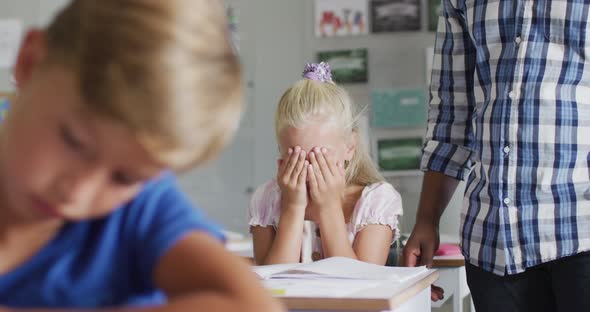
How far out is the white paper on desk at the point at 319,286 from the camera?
1.45m

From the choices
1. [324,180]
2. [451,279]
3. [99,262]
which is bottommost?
[451,279]

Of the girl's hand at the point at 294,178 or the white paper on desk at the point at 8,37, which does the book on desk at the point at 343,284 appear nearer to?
the girl's hand at the point at 294,178

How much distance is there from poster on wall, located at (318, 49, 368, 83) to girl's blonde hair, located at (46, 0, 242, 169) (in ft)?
11.0

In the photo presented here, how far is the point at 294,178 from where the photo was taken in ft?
7.20

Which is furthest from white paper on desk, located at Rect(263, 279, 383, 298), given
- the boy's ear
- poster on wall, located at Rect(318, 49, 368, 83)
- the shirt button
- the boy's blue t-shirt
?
poster on wall, located at Rect(318, 49, 368, 83)

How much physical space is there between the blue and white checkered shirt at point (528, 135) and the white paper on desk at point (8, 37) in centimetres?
306

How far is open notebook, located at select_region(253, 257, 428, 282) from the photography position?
5.29ft

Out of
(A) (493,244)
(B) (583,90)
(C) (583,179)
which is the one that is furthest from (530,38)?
(A) (493,244)

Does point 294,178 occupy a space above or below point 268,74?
below

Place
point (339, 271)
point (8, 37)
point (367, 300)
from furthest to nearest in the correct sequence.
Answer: point (8, 37) → point (339, 271) → point (367, 300)

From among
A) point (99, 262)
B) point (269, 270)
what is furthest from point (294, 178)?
point (99, 262)

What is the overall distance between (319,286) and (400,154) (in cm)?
238

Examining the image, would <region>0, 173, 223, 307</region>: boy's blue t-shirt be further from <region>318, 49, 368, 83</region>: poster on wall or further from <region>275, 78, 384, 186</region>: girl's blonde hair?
<region>318, 49, 368, 83</region>: poster on wall

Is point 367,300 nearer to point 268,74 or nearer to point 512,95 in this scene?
point 512,95
